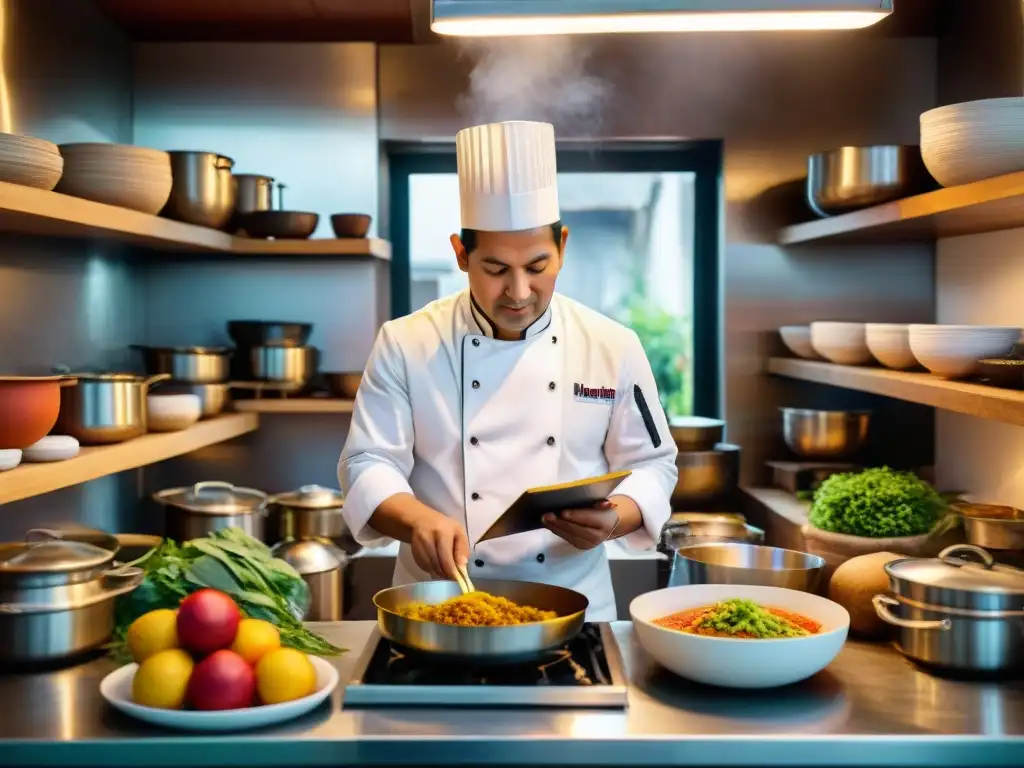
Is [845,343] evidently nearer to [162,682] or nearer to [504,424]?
[504,424]

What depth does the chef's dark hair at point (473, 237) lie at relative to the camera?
234cm

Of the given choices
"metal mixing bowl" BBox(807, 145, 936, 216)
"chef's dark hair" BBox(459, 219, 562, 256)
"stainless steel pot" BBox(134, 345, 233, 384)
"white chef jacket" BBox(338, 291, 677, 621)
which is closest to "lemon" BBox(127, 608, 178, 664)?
"white chef jacket" BBox(338, 291, 677, 621)

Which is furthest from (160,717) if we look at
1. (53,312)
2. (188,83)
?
(188,83)

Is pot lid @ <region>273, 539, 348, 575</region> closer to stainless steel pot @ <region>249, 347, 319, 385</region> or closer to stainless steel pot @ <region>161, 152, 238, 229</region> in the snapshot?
stainless steel pot @ <region>249, 347, 319, 385</region>

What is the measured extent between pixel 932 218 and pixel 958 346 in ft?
1.71

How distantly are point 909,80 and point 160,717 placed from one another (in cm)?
361

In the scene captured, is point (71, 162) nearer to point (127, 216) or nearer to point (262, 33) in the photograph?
point (127, 216)

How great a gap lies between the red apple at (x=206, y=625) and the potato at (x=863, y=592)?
115 centimetres

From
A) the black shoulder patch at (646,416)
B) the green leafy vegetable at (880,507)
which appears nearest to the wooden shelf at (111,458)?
the black shoulder patch at (646,416)

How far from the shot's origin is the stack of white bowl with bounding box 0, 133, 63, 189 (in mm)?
2344

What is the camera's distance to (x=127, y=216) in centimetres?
295

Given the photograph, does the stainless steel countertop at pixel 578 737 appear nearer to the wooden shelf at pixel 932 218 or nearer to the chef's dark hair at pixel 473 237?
the chef's dark hair at pixel 473 237

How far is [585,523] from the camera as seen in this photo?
2076 millimetres

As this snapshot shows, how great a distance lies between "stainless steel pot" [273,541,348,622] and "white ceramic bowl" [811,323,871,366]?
1691 millimetres
